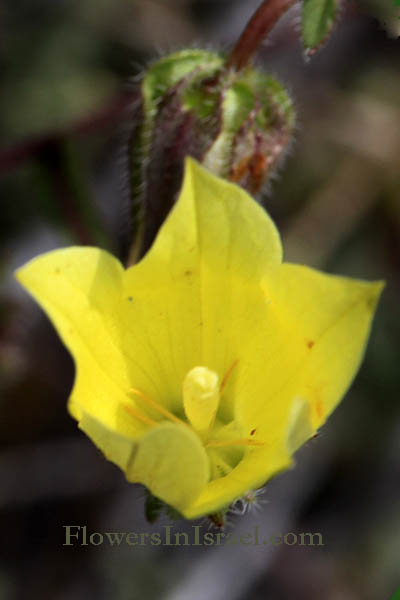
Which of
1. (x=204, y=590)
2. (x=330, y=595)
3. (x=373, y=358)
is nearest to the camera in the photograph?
(x=204, y=590)

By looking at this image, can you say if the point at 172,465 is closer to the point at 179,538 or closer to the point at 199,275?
the point at 199,275

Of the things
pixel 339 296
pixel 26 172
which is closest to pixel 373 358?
pixel 26 172

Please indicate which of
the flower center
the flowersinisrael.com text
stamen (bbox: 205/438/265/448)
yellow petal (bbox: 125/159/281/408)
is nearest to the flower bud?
yellow petal (bbox: 125/159/281/408)

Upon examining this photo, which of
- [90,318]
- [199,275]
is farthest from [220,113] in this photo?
[90,318]

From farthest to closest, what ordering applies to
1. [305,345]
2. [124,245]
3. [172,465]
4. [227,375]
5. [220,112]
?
[124,245]
[220,112]
[227,375]
[305,345]
[172,465]

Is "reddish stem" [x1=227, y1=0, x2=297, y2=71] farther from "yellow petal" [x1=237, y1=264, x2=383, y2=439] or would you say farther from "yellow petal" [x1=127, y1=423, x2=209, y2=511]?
"yellow petal" [x1=127, y1=423, x2=209, y2=511]

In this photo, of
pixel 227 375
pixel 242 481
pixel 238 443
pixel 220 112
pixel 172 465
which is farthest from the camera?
pixel 220 112

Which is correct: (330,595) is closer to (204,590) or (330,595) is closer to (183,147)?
(204,590)
